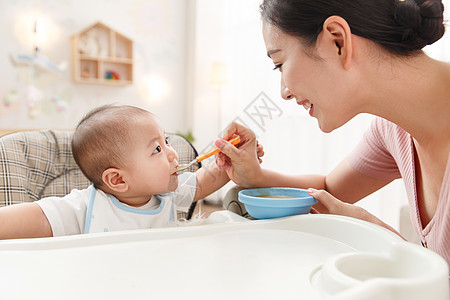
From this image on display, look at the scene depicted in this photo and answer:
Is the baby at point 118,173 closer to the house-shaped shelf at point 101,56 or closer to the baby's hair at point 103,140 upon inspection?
the baby's hair at point 103,140

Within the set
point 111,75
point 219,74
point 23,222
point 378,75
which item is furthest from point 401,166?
point 111,75

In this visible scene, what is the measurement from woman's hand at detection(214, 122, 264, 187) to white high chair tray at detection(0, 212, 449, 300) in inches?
10.9

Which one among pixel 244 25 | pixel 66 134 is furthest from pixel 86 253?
pixel 244 25

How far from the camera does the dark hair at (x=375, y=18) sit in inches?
A: 30.5

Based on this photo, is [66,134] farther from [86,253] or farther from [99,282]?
[99,282]

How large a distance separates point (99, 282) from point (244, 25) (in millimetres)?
3543

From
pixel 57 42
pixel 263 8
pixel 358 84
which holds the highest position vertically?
pixel 57 42

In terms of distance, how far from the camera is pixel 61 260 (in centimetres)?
64

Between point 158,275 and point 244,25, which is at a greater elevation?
point 244,25

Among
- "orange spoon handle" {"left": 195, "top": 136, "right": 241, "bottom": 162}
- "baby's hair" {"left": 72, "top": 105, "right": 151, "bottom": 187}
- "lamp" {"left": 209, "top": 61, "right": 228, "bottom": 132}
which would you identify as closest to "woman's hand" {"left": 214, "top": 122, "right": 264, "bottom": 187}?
"orange spoon handle" {"left": 195, "top": 136, "right": 241, "bottom": 162}

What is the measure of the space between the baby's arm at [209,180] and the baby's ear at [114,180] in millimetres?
264

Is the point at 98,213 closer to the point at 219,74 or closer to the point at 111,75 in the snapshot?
the point at 219,74

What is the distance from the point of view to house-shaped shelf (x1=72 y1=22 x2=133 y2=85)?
372 cm

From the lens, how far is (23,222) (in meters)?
0.83
